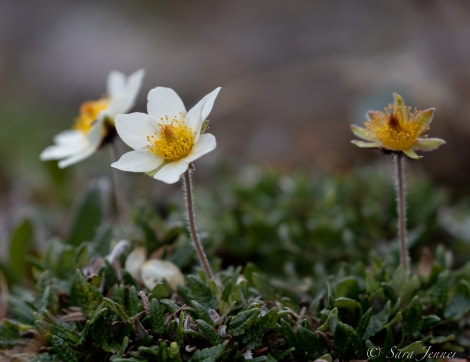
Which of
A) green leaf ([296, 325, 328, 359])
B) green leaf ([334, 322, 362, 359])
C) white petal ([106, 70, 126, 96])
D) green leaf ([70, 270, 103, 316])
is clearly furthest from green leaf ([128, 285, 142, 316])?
white petal ([106, 70, 126, 96])

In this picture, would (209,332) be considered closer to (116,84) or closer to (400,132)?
(400,132)

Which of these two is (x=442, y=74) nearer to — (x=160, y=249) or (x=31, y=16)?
(x=160, y=249)

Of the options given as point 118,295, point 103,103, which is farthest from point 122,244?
point 103,103

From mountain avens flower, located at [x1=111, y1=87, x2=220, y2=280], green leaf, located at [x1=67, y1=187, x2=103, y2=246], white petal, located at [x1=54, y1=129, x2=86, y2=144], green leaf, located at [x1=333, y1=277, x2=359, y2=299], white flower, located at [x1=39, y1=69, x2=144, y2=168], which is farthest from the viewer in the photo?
green leaf, located at [x1=67, y1=187, x2=103, y2=246]

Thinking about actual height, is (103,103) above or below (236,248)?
above

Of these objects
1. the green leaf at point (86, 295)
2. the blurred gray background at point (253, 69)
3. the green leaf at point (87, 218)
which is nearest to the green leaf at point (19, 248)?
the green leaf at point (87, 218)

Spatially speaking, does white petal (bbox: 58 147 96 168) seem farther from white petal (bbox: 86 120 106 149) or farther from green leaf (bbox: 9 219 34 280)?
green leaf (bbox: 9 219 34 280)

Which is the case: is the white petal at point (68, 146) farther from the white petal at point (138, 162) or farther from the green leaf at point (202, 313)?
the green leaf at point (202, 313)
